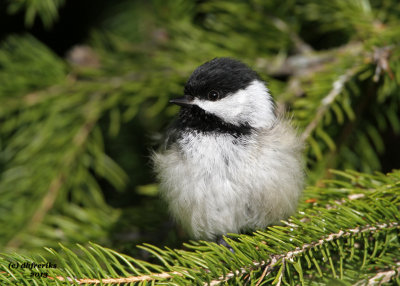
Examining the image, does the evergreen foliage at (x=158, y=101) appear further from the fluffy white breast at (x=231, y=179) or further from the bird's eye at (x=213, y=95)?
the bird's eye at (x=213, y=95)

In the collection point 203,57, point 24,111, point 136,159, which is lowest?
point 136,159

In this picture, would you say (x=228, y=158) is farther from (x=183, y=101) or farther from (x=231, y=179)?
(x=183, y=101)

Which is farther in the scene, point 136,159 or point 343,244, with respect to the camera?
point 136,159

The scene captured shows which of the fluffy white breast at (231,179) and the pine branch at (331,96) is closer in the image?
the fluffy white breast at (231,179)

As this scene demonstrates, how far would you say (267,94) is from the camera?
1.47 metres

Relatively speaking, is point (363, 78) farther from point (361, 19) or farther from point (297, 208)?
point (297, 208)

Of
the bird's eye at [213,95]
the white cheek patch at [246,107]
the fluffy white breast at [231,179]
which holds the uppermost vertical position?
the bird's eye at [213,95]

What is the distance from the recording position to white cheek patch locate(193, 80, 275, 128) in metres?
1.37

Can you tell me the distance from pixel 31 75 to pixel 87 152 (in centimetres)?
41

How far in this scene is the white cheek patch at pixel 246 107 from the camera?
1.37 m

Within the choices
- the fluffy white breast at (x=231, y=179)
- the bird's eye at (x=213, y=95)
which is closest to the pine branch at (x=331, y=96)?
the fluffy white breast at (x=231, y=179)

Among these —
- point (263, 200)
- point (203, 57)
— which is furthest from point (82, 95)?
point (263, 200)

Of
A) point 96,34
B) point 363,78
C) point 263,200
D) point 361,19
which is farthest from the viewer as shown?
point 96,34

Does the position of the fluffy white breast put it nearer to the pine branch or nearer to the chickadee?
the chickadee
